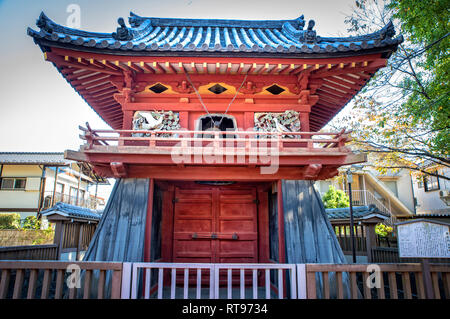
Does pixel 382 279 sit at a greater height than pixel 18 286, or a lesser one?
greater

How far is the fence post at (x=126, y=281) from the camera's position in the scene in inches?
169

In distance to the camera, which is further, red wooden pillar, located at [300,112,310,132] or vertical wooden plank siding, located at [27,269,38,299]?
red wooden pillar, located at [300,112,310,132]

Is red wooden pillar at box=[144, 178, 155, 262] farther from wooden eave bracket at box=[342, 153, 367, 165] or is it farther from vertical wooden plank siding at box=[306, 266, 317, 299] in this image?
wooden eave bracket at box=[342, 153, 367, 165]

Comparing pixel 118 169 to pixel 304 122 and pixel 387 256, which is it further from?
pixel 387 256

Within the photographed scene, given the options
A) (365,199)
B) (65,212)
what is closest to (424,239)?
(65,212)

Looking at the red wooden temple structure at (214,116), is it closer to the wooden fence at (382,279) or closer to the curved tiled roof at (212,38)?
the curved tiled roof at (212,38)

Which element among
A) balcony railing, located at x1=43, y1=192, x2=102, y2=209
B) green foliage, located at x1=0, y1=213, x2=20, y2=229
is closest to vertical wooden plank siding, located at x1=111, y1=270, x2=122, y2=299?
green foliage, located at x1=0, y1=213, x2=20, y2=229

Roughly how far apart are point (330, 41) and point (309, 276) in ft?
21.0

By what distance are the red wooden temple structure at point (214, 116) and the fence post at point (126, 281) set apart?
93.3 inches

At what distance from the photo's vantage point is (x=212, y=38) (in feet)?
29.7

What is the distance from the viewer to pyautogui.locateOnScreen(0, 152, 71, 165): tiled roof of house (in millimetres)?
23547

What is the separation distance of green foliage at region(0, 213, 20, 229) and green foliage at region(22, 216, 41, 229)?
49 centimetres

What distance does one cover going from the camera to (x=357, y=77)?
732cm

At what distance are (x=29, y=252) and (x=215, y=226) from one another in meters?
5.65
